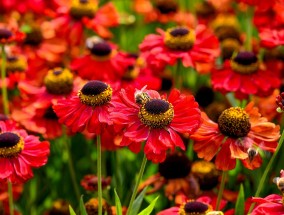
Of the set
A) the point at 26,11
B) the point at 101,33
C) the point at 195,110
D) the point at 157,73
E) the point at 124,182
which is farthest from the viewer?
the point at 26,11

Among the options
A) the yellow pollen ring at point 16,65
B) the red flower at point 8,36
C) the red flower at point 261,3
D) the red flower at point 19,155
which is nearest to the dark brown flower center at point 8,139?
the red flower at point 19,155

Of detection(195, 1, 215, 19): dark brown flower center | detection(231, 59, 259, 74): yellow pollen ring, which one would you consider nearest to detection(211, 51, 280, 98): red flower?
detection(231, 59, 259, 74): yellow pollen ring

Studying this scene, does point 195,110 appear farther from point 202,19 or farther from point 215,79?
point 202,19

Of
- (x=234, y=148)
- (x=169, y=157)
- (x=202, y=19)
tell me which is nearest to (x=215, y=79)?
(x=169, y=157)

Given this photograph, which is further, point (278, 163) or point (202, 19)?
point (202, 19)

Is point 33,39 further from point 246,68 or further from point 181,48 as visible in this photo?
point 246,68

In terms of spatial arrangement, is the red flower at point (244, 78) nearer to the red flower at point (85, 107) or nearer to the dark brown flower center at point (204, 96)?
the dark brown flower center at point (204, 96)
